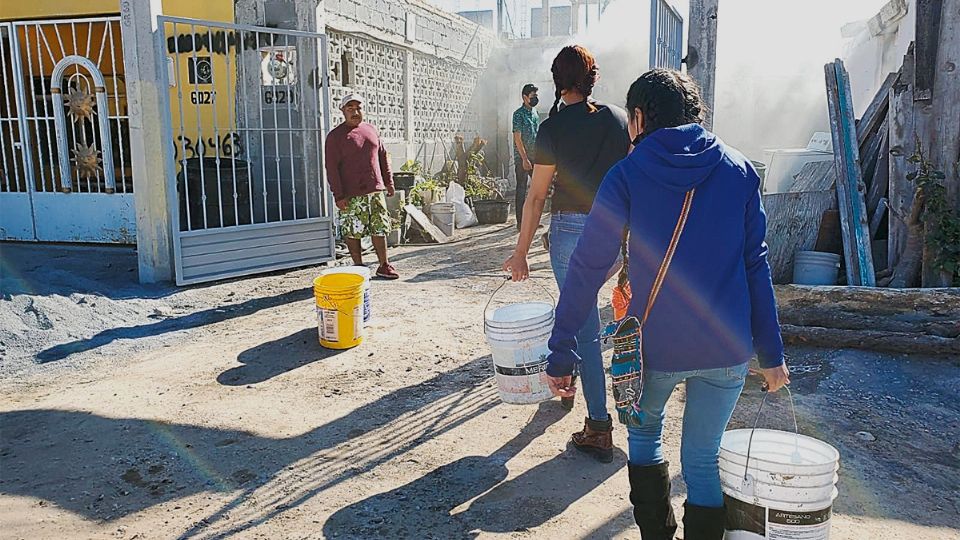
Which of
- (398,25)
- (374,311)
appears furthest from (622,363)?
(398,25)

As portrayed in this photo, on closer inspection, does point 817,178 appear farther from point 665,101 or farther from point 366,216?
point 665,101

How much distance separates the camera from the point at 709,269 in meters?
2.14

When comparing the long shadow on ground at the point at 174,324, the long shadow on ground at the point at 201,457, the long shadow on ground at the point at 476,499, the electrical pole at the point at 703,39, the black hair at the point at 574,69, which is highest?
the electrical pole at the point at 703,39

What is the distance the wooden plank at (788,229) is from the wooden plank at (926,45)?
1.23 m

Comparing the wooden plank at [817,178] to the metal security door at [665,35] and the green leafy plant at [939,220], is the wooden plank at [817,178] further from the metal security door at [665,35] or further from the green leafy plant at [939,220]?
the metal security door at [665,35]

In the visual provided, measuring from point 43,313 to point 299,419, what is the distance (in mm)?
2864

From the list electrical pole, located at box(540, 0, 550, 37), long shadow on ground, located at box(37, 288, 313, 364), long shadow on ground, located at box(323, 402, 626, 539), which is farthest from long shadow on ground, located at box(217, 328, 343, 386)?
→ electrical pole, located at box(540, 0, 550, 37)

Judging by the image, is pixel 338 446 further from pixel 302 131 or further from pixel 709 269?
pixel 302 131

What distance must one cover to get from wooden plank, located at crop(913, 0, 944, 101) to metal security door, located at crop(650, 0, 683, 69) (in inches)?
77.2

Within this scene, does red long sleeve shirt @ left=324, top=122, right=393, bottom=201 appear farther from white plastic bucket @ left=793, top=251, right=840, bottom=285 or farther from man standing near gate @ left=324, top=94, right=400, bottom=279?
white plastic bucket @ left=793, top=251, right=840, bottom=285

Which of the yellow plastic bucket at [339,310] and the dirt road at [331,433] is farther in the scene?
the yellow plastic bucket at [339,310]

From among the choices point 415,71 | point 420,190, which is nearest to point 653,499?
point 420,190

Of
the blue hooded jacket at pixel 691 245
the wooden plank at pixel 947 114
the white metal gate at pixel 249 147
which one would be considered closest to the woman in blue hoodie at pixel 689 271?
the blue hooded jacket at pixel 691 245

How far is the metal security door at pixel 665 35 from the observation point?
5.31 m
